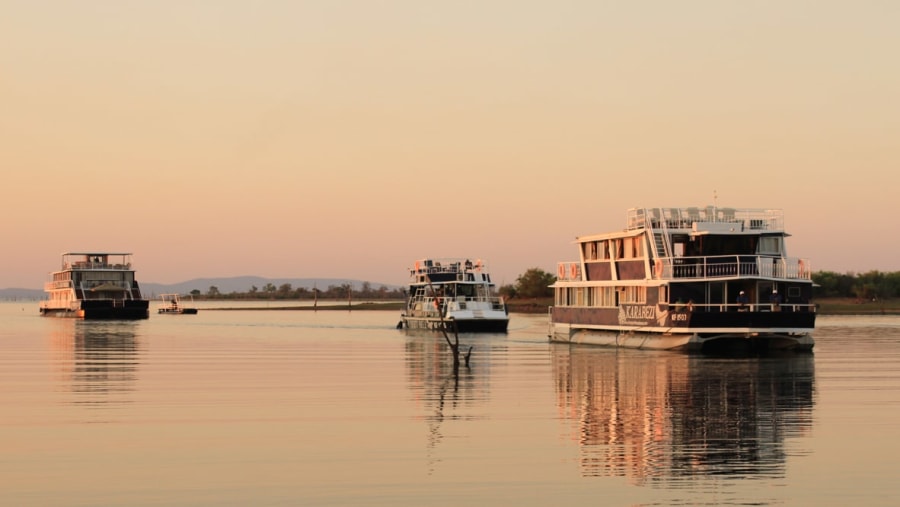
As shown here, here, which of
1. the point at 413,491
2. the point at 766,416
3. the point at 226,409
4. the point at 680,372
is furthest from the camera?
the point at 680,372

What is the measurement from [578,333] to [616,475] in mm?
49059

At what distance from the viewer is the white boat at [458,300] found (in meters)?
90.4

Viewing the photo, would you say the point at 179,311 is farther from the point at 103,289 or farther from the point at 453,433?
the point at 453,433

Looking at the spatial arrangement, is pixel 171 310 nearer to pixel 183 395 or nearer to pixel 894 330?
pixel 894 330

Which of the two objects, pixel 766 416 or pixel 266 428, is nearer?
pixel 266 428

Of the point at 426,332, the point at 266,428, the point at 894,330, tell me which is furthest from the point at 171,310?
the point at 266,428

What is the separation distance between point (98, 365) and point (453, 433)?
29.8 m

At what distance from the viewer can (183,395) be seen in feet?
126

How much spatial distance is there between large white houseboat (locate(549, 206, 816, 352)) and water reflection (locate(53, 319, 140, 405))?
24827 millimetres

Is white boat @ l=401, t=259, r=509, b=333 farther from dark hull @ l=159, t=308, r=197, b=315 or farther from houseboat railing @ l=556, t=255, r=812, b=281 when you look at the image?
dark hull @ l=159, t=308, r=197, b=315

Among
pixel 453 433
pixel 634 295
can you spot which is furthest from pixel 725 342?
pixel 453 433

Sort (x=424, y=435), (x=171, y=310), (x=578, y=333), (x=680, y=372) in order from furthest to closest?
1. (x=171, y=310)
2. (x=578, y=333)
3. (x=680, y=372)
4. (x=424, y=435)

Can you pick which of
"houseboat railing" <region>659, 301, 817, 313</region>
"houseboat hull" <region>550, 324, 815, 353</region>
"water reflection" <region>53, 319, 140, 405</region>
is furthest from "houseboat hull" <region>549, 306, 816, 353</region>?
"water reflection" <region>53, 319, 140, 405</region>

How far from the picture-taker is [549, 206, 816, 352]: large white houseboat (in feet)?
189
